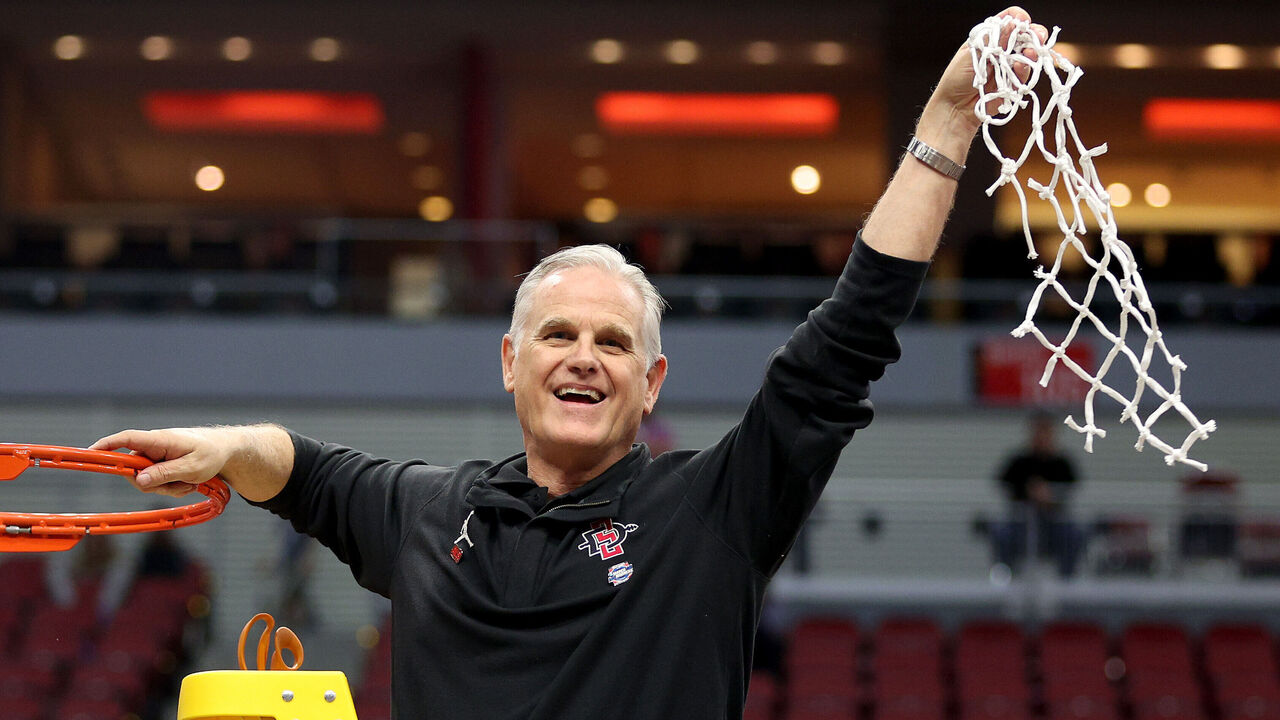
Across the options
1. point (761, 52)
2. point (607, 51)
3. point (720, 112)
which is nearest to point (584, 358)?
point (761, 52)

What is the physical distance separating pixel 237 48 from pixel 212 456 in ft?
49.1

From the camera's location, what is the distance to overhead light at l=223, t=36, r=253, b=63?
16.1 meters

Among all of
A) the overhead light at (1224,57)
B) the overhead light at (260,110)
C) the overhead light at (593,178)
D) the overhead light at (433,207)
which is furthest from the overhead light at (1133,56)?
the overhead light at (433,207)

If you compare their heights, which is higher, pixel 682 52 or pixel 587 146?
pixel 682 52

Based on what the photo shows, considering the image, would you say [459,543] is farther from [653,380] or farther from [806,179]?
[806,179]

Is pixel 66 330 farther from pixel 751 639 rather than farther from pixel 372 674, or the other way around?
pixel 751 639

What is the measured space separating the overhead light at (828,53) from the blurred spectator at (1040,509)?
19.7ft

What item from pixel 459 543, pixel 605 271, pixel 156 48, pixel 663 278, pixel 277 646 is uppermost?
pixel 156 48

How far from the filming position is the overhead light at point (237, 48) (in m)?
16.1

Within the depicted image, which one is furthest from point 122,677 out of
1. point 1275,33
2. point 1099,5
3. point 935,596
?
point 1275,33

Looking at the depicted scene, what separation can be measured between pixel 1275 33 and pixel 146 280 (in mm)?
11156

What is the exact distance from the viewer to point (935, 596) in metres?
11.3

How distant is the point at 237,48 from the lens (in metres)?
16.4

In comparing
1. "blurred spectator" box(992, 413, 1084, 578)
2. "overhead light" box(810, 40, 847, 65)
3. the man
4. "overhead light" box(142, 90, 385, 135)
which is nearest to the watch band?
the man
